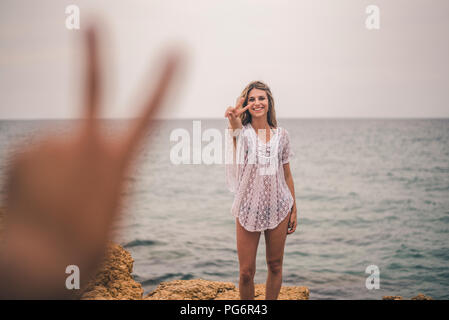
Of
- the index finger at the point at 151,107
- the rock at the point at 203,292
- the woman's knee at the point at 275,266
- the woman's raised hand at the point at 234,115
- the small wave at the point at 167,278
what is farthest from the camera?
the small wave at the point at 167,278

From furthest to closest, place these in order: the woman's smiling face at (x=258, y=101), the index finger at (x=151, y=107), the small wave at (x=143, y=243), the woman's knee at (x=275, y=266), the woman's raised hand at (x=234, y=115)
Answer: the small wave at (x=143, y=243), the woman's knee at (x=275, y=266), the woman's smiling face at (x=258, y=101), the woman's raised hand at (x=234, y=115), the index finger at (x=151, y=107)

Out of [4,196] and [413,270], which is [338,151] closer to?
[413,270]

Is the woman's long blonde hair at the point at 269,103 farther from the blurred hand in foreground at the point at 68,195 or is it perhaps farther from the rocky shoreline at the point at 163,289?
the blurred hand in foreground at the point at 68,195

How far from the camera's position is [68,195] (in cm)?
32

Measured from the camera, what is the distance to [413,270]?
818cm

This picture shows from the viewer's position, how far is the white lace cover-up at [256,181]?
3111 millimetres

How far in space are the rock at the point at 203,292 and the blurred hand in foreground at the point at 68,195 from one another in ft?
11.0

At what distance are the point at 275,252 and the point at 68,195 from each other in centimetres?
303

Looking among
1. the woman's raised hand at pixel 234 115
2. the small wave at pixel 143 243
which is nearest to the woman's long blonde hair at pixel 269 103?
the woman's raised hand at pixel 234 115

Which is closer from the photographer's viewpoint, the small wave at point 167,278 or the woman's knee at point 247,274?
the woman's knee at point 247,274

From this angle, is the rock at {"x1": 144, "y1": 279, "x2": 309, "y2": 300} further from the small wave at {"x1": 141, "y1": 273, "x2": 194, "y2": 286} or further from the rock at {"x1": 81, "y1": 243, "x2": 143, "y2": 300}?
the small wave at {"x1": 141, "y1": 273, "x2": 194, "y2": 286}

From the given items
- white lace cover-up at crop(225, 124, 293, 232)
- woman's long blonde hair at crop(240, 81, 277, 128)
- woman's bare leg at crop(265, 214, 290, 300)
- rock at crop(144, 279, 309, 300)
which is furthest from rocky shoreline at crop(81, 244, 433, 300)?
woman's long blonde hair at crop(240, 81, 277, 128)

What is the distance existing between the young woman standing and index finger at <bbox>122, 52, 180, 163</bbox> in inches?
108
